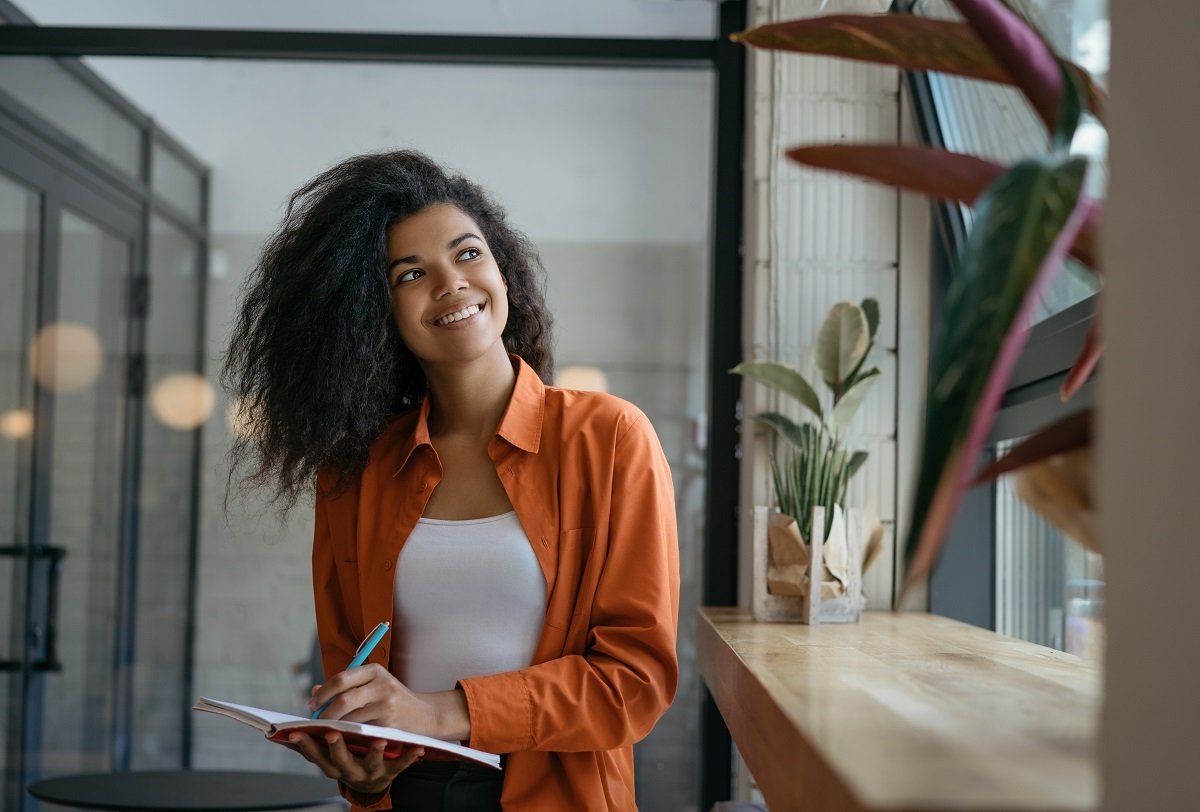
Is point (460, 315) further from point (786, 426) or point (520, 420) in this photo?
point (786, 426)

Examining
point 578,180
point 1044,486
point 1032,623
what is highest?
point 578,180

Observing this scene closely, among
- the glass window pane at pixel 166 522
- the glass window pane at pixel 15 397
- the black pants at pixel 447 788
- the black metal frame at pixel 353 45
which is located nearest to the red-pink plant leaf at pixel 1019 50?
the black pants at pixel 447 788

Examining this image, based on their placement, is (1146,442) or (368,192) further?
(368,192)

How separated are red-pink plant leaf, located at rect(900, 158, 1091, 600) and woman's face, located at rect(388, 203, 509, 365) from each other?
4.09 feet

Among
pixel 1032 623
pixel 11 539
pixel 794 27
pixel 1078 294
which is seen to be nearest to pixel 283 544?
pixel 11 539

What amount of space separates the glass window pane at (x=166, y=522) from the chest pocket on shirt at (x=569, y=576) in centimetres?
165

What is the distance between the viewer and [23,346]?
3199 millimetres

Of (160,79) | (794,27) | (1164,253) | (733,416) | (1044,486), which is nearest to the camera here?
(1164,253)

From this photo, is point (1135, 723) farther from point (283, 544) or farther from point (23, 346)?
point (23, 346)

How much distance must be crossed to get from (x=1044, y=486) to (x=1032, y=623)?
166 centimetres

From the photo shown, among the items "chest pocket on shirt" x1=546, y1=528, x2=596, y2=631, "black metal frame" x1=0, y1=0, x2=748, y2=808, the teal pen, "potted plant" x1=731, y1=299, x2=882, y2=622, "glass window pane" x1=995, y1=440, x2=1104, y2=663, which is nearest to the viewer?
the teal pen

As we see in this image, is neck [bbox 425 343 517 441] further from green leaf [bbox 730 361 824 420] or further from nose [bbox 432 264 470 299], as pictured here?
green leaf [bbox 730 361 824 420]

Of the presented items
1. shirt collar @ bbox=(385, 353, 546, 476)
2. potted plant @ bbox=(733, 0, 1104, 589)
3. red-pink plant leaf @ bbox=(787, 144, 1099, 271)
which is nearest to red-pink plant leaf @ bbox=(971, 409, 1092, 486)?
potted plant @ bbox=(733, 0, 1104, 589)

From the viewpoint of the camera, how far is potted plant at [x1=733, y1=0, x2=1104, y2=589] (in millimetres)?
721
